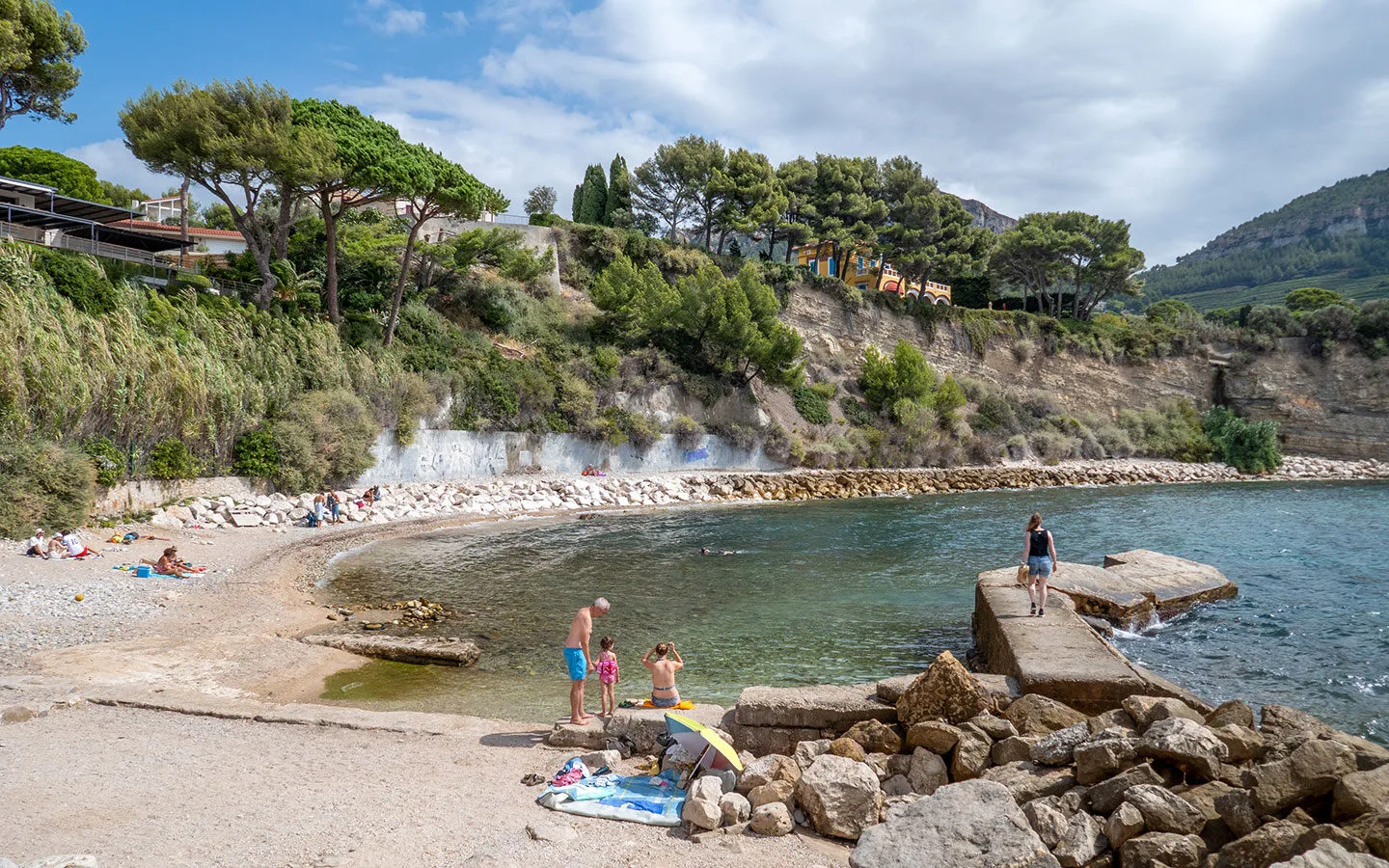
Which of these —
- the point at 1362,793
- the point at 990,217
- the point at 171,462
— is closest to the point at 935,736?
the point at 1362,793

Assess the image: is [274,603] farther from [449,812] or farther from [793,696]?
[793,696]

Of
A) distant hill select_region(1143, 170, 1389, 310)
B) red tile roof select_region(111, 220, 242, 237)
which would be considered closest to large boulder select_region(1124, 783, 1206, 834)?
red tile roof select_region(111, 220, 242, 237)

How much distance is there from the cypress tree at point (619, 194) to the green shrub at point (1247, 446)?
3804 cm

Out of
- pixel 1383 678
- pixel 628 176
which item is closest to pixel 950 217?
pixel 628 176

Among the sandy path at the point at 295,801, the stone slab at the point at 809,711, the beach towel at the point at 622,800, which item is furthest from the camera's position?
the stone slab at the point at 809,711

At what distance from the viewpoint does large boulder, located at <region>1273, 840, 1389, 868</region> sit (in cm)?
332

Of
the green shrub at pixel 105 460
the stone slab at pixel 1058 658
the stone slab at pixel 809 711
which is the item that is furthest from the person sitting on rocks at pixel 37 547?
the stone slab at pixel 1058 658

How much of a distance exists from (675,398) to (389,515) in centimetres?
1515

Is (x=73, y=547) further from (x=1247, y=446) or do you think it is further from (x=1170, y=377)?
(x=1170, y=377)

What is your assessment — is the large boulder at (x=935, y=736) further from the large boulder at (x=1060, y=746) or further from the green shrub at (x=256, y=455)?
the green shrub at (x=256, y=455)

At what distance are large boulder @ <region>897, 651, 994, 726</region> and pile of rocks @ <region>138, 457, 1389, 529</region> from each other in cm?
1779

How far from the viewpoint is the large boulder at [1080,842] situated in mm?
4160

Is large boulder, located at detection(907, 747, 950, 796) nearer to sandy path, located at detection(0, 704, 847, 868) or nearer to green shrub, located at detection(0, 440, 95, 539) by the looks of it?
sandy path, located at detection(0, 704, 847, 868)

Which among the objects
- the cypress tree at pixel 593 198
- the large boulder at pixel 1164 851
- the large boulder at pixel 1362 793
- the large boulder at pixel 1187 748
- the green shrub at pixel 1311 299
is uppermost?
the cypress tree at pixel 593 198
